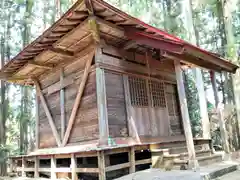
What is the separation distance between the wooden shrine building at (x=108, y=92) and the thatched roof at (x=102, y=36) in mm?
22

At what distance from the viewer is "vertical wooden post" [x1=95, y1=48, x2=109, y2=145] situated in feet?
17.8

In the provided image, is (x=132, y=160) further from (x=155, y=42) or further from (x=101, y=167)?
(x=155, y=42)

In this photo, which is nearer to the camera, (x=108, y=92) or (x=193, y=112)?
(x=108, y=92)

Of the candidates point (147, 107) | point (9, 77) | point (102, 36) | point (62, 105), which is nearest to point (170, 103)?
point (147, 107)

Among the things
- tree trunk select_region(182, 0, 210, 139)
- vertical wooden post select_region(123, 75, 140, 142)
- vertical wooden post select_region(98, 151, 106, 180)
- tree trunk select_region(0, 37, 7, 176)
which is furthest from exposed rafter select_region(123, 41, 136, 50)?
tree trunk select_region(0, 37, 7, 176)

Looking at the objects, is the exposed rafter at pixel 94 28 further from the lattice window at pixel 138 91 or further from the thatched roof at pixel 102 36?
the lattice window at pixel 138 91

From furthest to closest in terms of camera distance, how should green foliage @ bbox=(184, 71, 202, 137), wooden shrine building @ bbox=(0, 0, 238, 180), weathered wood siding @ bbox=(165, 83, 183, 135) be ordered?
green foliage @ bbox=(184, 71, 202, 137), weathered wood siding @ bbox=(165, 83, 183, 135), wooden shrine building @ bbox=(0, 0, 238, 180)

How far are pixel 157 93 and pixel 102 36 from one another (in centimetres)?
266

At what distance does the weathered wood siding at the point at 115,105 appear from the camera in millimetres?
5840

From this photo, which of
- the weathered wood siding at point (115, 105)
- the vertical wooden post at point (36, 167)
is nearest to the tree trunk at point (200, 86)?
the weathered wood siding at point (115, 105)

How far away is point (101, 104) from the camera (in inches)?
219

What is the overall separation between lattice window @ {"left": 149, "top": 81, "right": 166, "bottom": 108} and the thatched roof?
3.88 ft

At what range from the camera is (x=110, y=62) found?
6.12m

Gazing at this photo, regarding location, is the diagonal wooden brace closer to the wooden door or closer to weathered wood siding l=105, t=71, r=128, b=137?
weathered wood siding l=105, t=71, r=128, b=137
